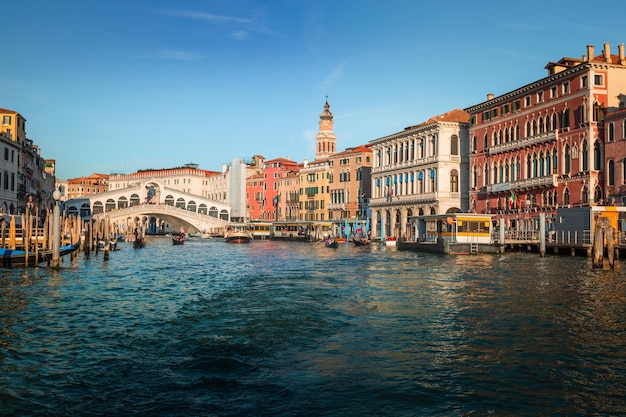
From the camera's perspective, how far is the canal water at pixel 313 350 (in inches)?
265

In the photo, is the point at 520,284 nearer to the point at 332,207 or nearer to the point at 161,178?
the point at 332,207

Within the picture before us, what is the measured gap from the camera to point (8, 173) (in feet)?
147

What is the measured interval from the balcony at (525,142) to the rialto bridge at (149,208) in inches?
1589

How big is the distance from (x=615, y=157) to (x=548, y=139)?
19.2 feet

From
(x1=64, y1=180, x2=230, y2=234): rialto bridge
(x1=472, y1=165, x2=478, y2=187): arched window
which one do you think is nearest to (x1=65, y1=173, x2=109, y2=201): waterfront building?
(x1=64, y1=180, x2=230, y2=234): rialto bridge

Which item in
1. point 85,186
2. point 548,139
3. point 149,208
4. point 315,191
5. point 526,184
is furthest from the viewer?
point 85,186

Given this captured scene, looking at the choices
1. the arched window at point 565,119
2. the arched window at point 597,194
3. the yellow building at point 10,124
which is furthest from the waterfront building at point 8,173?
the arched window at point 597,194

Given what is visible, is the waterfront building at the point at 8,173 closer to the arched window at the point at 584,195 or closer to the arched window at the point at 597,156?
the arched window at the point at 584,195

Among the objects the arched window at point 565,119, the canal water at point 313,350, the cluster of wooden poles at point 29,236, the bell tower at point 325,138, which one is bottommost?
the canal water at point 313,350

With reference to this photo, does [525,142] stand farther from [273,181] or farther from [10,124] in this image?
[273,181]

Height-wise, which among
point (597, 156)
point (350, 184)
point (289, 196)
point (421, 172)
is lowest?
point (597, 156)

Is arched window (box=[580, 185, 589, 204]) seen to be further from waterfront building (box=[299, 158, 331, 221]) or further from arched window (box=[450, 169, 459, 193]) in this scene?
waterfront building (box=[299, 158, 331, 221])

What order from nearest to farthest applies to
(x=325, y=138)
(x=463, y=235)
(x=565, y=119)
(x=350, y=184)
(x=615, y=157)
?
1. (x=615, y=157)
2. (x=463, y=235)
3. (x=565, y=119)
4. (x=350, y=184)
5. (x=325, y=138)

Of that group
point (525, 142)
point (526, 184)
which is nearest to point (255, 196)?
point (525, 142)
